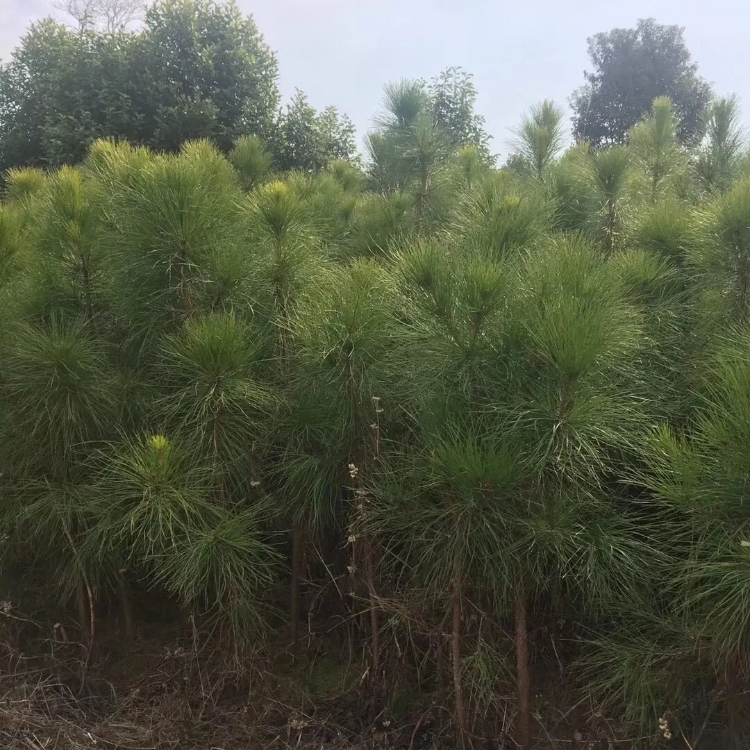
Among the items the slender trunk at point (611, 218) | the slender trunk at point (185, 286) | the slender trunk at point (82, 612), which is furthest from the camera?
the slender trunk at point (611, 218)

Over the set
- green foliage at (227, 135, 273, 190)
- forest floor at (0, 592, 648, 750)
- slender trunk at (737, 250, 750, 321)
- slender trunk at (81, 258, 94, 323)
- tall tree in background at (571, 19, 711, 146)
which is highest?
tall tree in background at (571, 19, 711, 146)

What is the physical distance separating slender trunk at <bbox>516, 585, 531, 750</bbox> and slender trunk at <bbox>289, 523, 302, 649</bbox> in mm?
877

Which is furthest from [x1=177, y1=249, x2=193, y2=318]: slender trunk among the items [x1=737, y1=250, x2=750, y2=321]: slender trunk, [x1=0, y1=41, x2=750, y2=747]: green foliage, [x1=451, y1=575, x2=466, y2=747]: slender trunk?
[x1=737, y1=250, x2=750, y2=321]: slender trunk

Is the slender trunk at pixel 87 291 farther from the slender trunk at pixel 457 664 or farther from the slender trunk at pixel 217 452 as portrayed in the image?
the slender trunk at pixel 457 664

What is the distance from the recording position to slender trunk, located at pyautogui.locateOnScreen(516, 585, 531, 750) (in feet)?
6.21

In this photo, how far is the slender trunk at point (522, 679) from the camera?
1892mm

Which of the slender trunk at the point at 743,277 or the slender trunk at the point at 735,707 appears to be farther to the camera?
the slender trunk at the point at 743,277

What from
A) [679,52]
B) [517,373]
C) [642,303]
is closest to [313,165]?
[642,303]

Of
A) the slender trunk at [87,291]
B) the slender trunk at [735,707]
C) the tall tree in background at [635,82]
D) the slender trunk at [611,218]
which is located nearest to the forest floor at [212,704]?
the slender trunk at [735,707]

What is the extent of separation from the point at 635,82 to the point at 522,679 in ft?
35.2

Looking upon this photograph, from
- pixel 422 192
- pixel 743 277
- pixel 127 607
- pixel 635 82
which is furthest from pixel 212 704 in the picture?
pixel 635 82

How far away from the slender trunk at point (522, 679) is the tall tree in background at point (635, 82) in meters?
9.56

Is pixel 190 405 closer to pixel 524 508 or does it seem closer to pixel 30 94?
pixel 524 508

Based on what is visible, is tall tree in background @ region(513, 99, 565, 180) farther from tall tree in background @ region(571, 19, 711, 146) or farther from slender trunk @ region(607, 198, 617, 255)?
tall tree in background @ region(571, 19, 711, 146)
